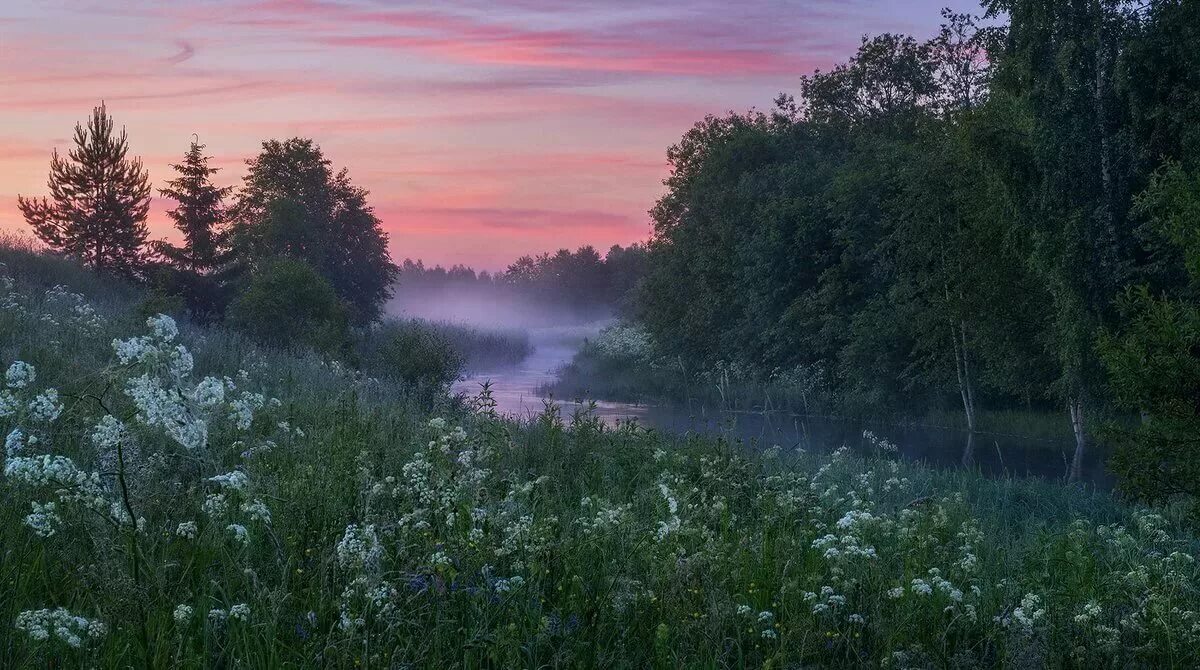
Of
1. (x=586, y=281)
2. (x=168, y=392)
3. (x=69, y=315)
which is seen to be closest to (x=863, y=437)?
(x=69, y=315)

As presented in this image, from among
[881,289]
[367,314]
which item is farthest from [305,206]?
[881,289]

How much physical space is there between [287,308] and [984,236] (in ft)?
69.7

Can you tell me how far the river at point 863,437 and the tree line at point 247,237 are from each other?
251 inches

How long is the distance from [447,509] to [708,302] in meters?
36.1

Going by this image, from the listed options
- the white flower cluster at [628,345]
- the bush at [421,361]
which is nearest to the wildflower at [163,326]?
the bush at [421,361]

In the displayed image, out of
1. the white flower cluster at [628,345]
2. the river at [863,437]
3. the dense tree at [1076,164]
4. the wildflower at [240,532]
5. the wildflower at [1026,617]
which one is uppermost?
the dense tree at [1076,164]

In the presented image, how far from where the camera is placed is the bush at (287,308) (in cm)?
3117

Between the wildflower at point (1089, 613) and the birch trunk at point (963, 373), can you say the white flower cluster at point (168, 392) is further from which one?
the birch trunk at point (963, 373)

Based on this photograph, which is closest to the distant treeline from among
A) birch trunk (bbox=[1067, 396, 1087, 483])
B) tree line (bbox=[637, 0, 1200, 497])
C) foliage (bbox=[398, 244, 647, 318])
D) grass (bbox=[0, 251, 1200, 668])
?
foliage (bbox=[398, 244, 647, 318])

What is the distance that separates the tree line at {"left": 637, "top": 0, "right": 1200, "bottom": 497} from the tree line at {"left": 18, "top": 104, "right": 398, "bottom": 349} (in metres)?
15.7

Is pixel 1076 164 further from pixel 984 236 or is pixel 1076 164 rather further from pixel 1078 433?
pixel 1078 433

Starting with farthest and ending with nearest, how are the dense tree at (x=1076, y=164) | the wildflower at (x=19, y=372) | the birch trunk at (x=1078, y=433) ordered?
the birch trunk at (x=1078, y=433)
the dense tree at (x=1076, y=164)
the wildflower at (x=19, y=372)

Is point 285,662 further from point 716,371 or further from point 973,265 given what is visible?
point 716,371

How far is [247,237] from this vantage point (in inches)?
1921
